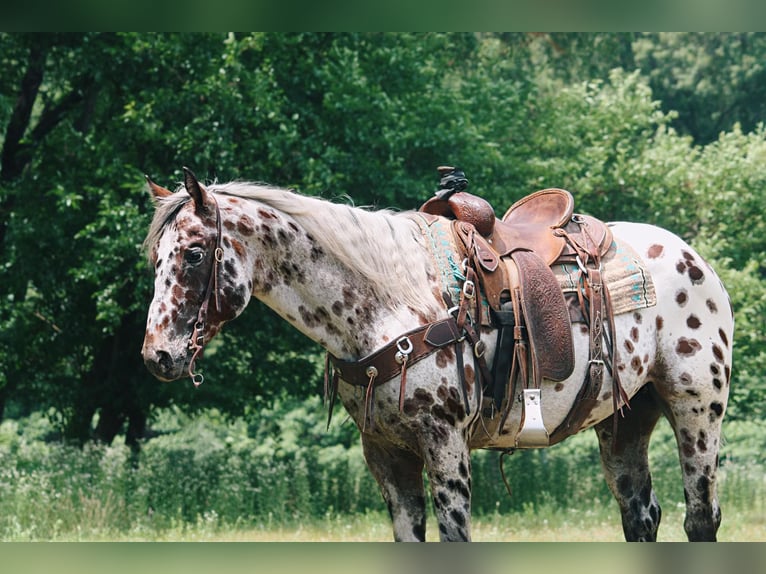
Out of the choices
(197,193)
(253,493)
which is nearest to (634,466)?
(197,193)

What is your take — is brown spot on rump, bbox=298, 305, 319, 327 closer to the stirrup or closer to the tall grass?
the stirrup

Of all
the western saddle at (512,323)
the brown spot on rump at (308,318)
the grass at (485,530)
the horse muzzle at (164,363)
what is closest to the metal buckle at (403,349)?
the western saddle at (512,323)

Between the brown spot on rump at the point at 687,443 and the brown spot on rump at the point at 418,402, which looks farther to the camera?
the brown spot on rump at the point at 687,443

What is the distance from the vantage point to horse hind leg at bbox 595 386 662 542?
15.9 ft

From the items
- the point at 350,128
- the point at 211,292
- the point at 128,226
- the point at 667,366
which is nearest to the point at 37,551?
the point at 211,292

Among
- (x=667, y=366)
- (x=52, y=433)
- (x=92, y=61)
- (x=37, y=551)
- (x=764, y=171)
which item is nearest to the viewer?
(x=37, y=551)

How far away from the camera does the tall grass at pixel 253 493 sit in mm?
9031

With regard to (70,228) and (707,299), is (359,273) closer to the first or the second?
(707,299)

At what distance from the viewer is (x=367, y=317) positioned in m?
3.99

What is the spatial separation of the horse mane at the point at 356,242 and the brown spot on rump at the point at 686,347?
52.5 inches

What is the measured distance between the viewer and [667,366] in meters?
4.62

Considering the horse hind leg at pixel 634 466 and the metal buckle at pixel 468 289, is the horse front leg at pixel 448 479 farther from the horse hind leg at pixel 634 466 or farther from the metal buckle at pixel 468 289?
the horse hind leg at pixel 634 466

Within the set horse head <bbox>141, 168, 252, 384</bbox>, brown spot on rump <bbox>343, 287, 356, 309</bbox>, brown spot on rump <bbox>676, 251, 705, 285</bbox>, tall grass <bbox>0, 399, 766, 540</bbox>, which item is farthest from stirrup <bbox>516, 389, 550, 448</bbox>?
tall grass <bbox>0, 399, 766, 540</bbox>

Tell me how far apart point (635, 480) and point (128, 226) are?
5.97 metres
